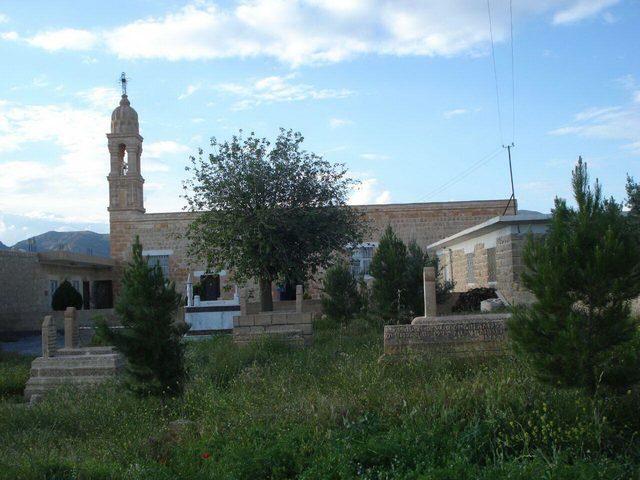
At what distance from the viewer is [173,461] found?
6.39 meters

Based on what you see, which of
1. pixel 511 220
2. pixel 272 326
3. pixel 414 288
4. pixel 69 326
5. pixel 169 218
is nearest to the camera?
pixel 272 326

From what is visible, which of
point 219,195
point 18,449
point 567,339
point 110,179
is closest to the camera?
point 567,339

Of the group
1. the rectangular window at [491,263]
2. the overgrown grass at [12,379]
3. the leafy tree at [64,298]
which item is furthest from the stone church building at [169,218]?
the overgrown grass at [12,379]

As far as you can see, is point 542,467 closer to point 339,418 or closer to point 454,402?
point 454,402

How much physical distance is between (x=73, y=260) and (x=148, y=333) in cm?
1981

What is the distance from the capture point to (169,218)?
1261 inches

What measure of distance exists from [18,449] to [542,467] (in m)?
5.37

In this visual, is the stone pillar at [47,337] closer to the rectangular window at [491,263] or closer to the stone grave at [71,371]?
the stone grave at [71,371]

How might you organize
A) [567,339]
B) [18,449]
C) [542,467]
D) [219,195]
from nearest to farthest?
1. [542,467]
2. [567,339]
3. [18,449]
4. [219,195]

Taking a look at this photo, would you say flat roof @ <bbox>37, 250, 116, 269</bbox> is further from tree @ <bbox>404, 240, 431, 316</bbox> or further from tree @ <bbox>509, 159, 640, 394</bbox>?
tree @ <bbox>509, 159, 640, 394</bbox>

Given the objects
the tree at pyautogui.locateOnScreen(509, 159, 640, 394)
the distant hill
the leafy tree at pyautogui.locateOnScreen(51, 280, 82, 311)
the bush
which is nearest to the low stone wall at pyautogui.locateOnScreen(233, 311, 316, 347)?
the tree at pyautogui.locateOnScreen(509, 159, 640, 394)

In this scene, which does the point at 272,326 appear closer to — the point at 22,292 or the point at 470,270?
the point at 470,270

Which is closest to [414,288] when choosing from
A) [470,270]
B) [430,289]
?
[430,289]

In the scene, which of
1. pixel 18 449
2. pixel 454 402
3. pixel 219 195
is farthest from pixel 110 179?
pixel 454 402
